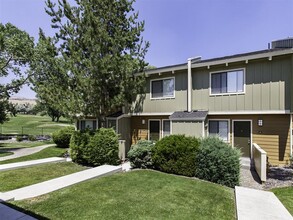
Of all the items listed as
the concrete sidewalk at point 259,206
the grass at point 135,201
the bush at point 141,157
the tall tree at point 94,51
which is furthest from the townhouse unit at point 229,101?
the grass at point 135,201

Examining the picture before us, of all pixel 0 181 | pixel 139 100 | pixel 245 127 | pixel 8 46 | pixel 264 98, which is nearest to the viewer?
pixel 0 181

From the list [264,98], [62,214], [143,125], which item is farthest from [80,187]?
[264,98]

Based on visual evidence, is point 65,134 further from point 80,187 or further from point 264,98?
point 264,98

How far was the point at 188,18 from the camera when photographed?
49.9ft

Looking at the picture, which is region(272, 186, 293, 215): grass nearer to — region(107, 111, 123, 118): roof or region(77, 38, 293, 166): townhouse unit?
region(77, 38, 293, 166): townhouse unit

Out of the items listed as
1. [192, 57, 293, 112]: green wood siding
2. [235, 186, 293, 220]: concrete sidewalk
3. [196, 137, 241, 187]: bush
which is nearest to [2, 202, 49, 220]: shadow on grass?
[235, 186, 293, 220]: concrete sidewalk

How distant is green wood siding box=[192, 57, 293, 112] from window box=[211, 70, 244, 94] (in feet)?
0.79

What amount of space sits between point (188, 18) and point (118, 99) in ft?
26.8

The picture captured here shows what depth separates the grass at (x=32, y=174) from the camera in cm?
755

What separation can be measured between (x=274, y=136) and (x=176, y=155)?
220 inches

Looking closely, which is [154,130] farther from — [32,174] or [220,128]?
[32,174]

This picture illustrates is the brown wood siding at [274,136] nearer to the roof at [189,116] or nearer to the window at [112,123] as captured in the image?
the roof at [189,116]

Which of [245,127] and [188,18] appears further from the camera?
[188,18]

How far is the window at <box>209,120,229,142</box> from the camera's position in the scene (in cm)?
1227
